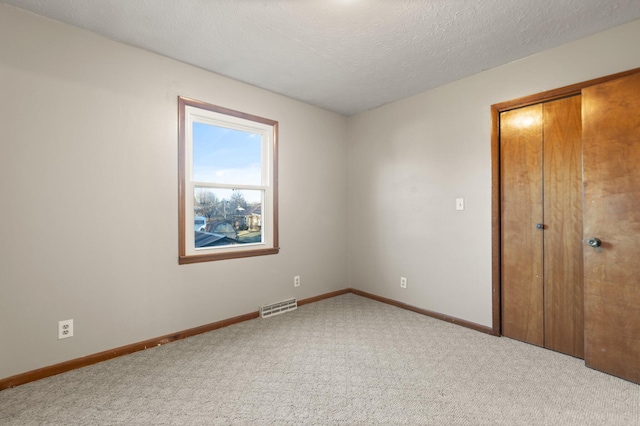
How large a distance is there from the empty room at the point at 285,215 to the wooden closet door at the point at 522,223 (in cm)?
2

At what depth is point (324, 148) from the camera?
12.9 ft

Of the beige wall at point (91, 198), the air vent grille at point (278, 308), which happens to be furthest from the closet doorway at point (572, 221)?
the beige wall at point (91, 198)

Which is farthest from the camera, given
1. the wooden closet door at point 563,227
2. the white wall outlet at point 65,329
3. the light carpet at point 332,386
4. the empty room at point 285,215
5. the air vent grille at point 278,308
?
the air vent grille at point 278,308

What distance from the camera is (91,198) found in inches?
88.5

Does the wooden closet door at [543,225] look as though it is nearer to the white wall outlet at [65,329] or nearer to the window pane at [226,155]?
the window pane at [226,155]

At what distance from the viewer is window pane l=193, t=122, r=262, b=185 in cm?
290

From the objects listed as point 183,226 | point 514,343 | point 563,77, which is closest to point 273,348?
point 183,226

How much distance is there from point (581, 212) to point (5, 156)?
160 inches

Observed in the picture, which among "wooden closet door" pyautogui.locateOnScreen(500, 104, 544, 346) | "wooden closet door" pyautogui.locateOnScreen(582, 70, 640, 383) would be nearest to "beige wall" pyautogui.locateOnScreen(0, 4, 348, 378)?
"wooden closet door" pyautogui.locateOnScreen(500, 104, 544, 346)

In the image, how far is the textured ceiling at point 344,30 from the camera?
1.93m

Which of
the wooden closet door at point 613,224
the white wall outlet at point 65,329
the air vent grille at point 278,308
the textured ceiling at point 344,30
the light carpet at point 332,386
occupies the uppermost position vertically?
the textured ceiling at point 344,30

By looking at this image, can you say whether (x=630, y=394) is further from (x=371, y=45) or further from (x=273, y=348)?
(x=371, y=45)

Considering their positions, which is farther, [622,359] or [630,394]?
[622,359]

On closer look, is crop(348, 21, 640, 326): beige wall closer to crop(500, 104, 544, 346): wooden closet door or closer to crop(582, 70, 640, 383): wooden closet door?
crop(500, 104, 544, 346): wooden closet door
